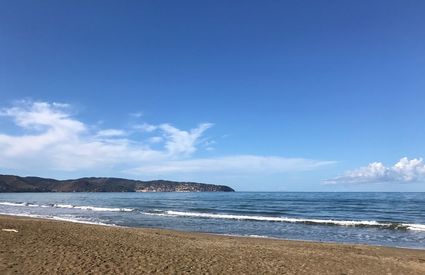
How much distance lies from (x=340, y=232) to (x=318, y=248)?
1033 centimetres

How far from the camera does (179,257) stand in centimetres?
1371

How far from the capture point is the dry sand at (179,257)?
457 inches

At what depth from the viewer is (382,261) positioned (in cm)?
1465

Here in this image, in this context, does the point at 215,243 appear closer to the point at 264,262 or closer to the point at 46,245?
the point at 264,262

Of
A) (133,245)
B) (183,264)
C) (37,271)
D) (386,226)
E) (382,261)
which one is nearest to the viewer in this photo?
(37,271)

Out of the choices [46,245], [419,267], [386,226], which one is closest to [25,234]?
[46,245]

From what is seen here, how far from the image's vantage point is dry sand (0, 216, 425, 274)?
38.1 feet

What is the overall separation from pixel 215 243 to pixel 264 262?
5.30 meters

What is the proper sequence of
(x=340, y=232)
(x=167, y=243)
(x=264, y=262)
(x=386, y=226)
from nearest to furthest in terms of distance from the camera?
(x=264, y=262) < (x=167, y=243) < (x=340, y=232) < (x=386, y=226)

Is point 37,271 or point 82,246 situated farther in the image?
point 82,246

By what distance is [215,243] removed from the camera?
18391 mm

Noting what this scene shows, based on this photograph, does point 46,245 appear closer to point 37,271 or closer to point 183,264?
point 37,271

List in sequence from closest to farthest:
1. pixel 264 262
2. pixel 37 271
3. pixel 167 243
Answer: pixel 37 271
pixel 264 262
pixel 167 243

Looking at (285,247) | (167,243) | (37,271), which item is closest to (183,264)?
(37,271)
